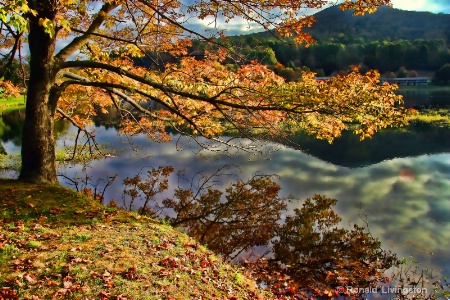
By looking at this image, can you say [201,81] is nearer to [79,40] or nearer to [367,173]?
[79,40]

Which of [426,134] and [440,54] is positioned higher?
[440,54]

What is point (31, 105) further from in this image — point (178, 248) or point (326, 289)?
point (326, 289)

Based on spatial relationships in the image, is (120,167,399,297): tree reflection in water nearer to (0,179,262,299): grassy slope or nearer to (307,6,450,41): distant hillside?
(0,179,262,299): grassy slope

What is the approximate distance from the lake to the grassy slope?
120 inches

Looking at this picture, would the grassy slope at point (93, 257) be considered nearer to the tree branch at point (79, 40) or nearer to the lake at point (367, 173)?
the lake at point (367, 173)

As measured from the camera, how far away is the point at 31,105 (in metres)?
9.53

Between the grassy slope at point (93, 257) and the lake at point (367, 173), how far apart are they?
3043 mm

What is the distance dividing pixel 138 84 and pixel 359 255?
8748mm

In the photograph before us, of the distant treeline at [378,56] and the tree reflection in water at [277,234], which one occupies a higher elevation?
the distant treeline at [378,56]

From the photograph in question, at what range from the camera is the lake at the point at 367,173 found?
1173 cm

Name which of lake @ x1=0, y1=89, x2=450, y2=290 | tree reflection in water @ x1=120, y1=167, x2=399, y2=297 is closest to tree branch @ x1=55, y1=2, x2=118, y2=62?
lake @ x1=0, y1=89, x2=450, y2=290

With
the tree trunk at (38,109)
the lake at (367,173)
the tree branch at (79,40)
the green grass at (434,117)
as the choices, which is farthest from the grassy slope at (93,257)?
the green grass at (434,117)

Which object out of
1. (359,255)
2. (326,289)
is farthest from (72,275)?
(359,255)

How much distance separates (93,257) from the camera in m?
5.77
